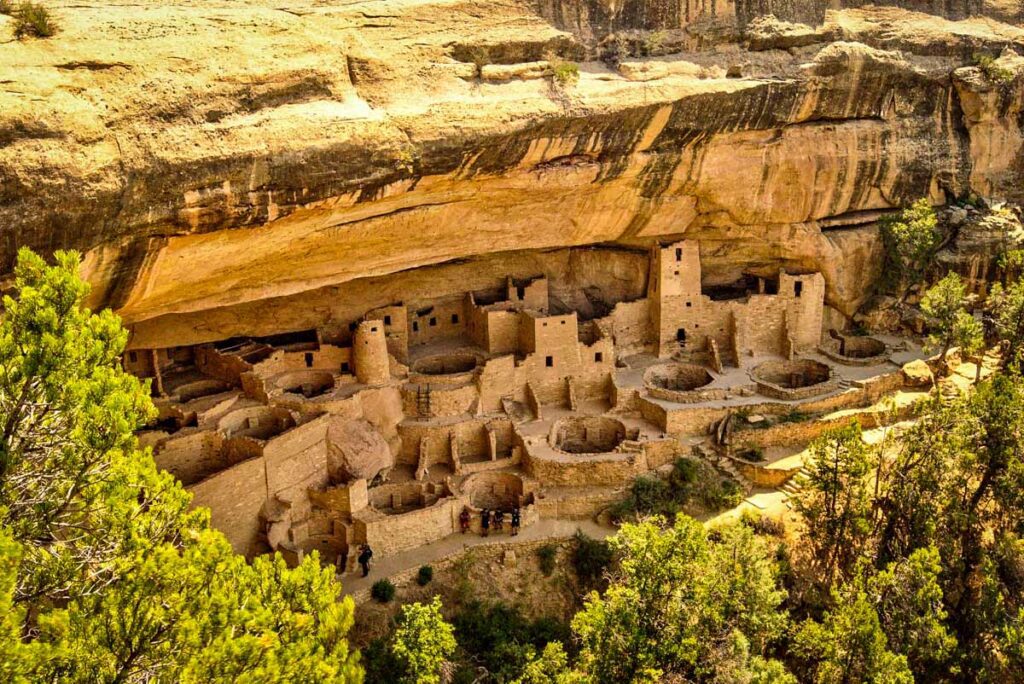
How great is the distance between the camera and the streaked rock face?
12094 millimetres

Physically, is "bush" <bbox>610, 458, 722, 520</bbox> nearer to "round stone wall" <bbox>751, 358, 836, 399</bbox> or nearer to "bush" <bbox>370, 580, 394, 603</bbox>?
"round stone wall" <bbox>751, 358, 836, 399</bbox>

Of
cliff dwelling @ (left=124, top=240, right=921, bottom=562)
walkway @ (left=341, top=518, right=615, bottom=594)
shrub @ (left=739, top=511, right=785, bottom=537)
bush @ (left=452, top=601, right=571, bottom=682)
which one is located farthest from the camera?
shrub @ (left=739, top=511, right=785, bottom=537)

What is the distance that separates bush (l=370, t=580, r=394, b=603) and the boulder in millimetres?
2087

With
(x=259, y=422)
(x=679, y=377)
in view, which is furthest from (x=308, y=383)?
(x=679, y=377)

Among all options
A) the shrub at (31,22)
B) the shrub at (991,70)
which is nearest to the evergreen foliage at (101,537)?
the shrub at (31,22)

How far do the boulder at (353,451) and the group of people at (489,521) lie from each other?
1.89m

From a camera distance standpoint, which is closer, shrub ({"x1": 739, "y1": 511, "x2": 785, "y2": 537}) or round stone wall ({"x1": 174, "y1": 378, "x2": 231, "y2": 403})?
shrub ({"x1": 739, "y1": 511, "x2": 785, "y2": 537})

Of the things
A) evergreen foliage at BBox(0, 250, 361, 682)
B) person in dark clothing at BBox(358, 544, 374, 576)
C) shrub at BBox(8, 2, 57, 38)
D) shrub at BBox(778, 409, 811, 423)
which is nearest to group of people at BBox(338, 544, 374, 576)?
person in dark clothing at BBox(358, 544, 374, 576)

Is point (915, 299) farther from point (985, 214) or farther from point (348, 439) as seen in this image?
point (348, 439)

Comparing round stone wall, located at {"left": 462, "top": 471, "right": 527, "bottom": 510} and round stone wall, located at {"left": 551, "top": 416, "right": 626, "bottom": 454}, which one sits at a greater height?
round stone wall, located at {"left": 551, "top": 416, "right": 626, "bottom": 454}

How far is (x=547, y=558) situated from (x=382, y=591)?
10.8 feet

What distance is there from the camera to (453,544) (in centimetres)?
1666

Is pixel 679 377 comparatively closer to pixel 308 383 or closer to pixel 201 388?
pixel 308 383

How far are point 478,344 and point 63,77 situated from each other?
10.8 meters
